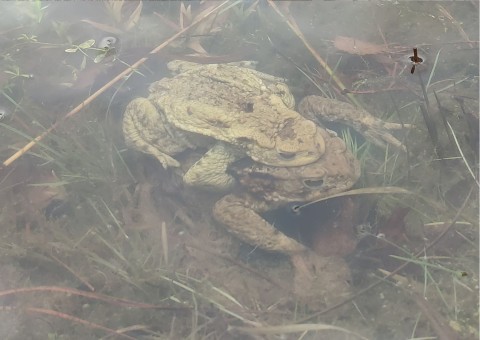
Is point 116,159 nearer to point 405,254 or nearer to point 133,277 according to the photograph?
point 133,277

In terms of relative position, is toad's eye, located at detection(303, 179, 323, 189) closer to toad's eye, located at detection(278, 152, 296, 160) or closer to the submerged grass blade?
toad's eye, located at detection(278, 152, 296, 160)

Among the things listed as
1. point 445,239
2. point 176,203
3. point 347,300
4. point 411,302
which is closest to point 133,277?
point 176,203

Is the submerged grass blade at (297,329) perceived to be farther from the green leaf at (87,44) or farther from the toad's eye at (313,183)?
the green leaf at (87,44)

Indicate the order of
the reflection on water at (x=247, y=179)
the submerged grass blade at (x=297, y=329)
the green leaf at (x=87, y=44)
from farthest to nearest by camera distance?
the green leaf at (x=87, y=44) < the reflection on water at (x=247, y=179) < the submerged grass blade at (x=297, y=329)

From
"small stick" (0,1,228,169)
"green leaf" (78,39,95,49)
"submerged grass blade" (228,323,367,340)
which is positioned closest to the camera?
"submerged grass blade" (228,323,367,340)

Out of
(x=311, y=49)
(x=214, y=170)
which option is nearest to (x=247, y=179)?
(x=214, y=170)

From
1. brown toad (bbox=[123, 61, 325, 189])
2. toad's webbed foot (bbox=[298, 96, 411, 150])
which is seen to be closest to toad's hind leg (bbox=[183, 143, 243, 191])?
brown toad (bbox=[123, 61, 325, 189])

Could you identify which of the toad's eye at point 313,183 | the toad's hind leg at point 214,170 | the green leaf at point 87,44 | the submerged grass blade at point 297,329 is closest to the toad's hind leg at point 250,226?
the toad's hind leg at point 214,170
